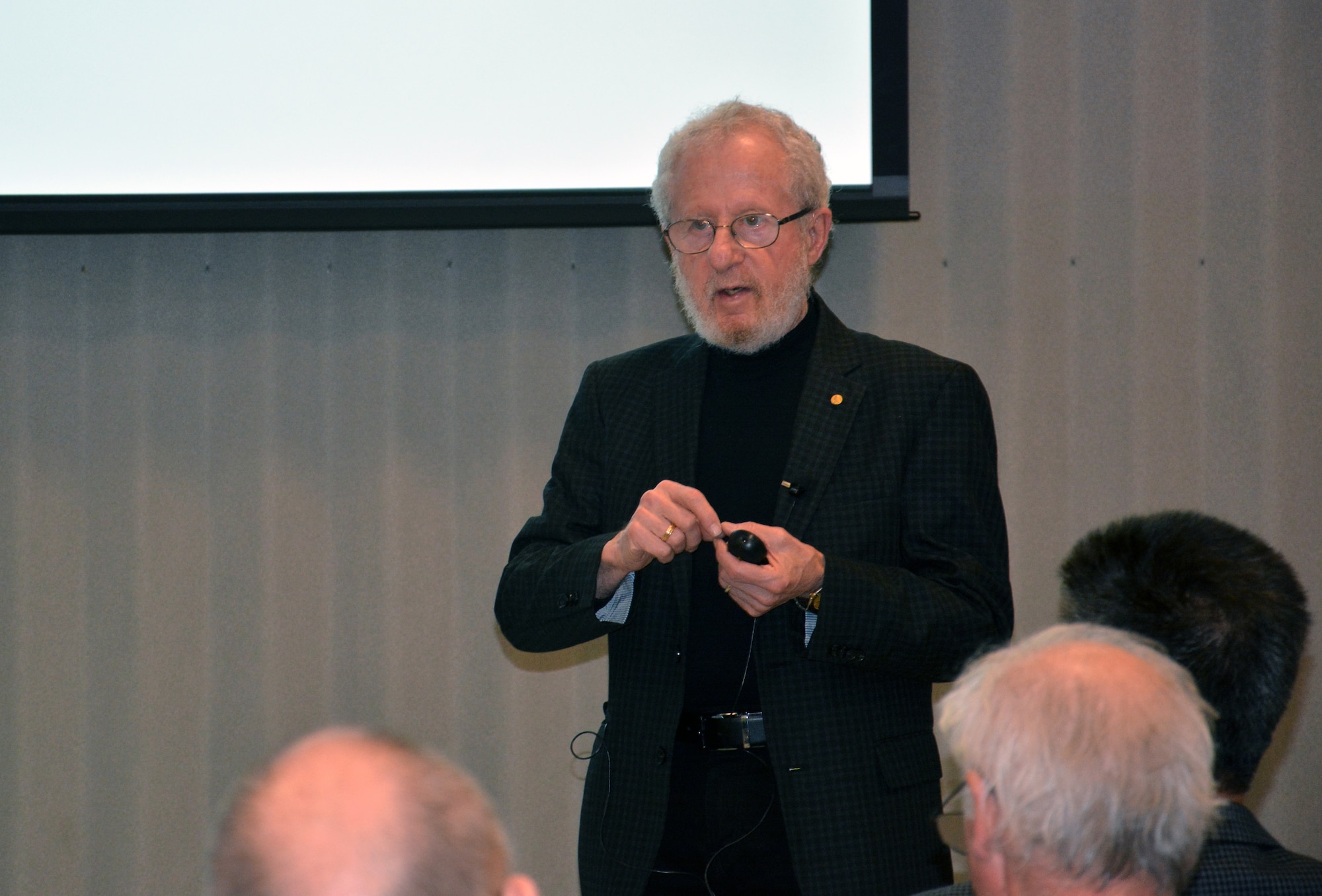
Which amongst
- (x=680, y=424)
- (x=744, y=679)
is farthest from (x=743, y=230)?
(x=744, y=679)

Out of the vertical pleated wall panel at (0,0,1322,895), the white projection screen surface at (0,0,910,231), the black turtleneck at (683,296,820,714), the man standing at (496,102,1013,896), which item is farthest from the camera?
the vertical pleated wall panel at (0,0,1322,895)

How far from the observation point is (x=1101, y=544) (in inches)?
58.5

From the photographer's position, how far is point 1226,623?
4.50 feet

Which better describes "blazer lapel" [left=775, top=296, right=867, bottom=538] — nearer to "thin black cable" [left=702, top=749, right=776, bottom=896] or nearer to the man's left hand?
the man's left hand

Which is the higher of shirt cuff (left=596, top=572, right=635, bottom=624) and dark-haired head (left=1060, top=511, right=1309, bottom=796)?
dark-haired head (left=1060, top=511, right=1309, bottom=796)

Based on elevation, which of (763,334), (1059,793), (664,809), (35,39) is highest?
(35,39)

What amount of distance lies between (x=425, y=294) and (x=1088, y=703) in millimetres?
2152

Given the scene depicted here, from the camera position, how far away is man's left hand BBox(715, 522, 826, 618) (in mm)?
1701

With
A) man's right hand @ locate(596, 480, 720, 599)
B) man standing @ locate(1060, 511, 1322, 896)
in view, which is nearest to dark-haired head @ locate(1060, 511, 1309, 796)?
man standing @ locate(1060, 511, 1322, 896)

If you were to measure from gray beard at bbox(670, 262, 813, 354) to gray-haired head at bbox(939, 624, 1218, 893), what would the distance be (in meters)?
1.03

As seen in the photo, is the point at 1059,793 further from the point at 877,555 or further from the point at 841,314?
the point at 841,314

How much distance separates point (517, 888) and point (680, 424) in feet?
4.21

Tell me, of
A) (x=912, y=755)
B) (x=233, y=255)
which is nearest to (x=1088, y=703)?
(x=912, y=755)

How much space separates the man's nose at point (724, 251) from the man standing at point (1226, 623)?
2.71ft
